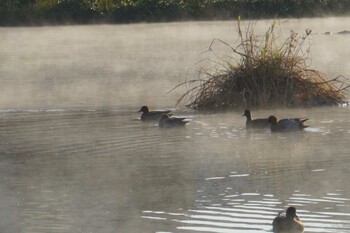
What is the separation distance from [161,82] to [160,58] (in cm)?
715

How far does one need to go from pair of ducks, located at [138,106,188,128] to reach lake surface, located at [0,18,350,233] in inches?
4.3

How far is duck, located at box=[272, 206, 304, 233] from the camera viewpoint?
733 cm

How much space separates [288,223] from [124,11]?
127 ft

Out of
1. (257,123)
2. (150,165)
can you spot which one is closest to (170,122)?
(257,123)

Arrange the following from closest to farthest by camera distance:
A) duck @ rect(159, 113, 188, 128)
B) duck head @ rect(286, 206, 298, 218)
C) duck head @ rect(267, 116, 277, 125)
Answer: duck head @ rect(286, 206, 298, 218) < duck head @ rect(267, 116, 277, 125) < duck @ rect(159, 113, 188, 128)

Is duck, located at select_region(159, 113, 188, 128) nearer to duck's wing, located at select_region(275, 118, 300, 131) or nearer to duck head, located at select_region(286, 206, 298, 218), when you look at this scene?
duck's wing, located at select_region(275, 118, 300, 131)

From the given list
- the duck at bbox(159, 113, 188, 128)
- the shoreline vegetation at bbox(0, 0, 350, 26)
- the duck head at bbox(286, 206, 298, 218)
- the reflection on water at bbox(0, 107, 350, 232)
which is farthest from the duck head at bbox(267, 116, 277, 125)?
the shoreline vegetation at bbox(0, 0, 350, 26)

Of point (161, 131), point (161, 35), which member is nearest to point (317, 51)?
point (161, 35)

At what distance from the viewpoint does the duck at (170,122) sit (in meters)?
13.1

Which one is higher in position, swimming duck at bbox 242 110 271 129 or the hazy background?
the hazy background

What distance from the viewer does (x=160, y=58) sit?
89.1 feet

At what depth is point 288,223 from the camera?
7.34 metres

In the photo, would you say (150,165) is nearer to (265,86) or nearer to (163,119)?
(163,119)

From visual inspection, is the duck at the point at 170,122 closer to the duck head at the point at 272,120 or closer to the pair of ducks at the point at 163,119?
the pair of ducks at the point at 163,119
